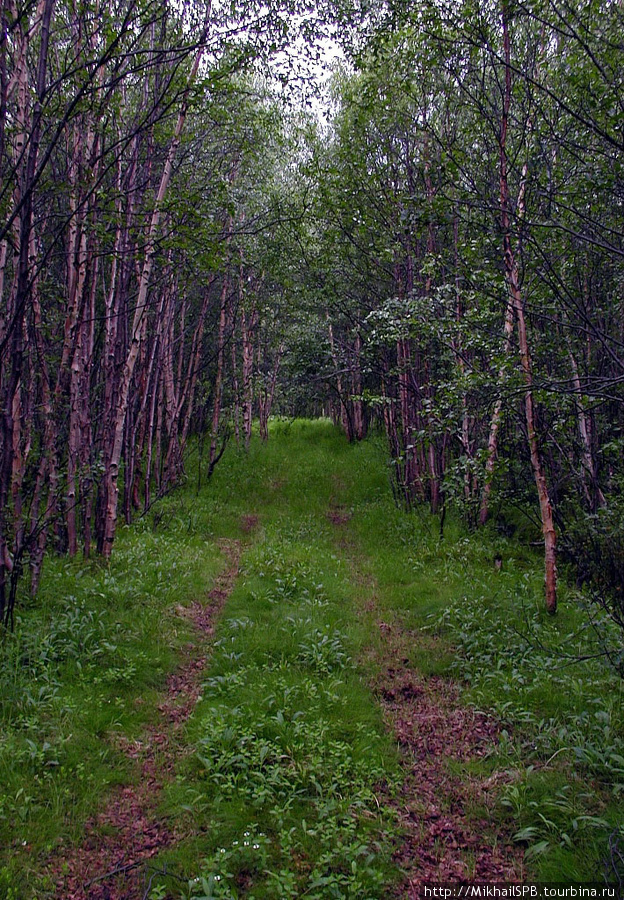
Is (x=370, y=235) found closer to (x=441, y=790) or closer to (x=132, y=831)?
(x=441, y=790)

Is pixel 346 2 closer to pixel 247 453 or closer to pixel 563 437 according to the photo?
pixel 563 437

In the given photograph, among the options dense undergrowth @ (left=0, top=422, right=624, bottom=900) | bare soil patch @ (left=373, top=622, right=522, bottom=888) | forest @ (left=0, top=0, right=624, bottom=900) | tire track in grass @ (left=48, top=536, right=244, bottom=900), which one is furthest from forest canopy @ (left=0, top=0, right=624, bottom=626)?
tire track in grass @ (left=48, top=536, right=244, bottom=900)

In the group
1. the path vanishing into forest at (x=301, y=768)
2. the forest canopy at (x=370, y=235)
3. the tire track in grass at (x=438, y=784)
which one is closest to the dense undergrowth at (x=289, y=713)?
the path vanishing into forest at (x=301, y=768)

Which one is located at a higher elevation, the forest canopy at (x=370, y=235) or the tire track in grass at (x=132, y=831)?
the forest canopy at (x=370, y=235)

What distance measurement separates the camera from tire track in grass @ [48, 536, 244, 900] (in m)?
3.12

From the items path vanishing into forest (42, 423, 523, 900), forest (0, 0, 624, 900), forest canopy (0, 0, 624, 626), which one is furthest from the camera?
forest canopy (0, 0, 624, 626)

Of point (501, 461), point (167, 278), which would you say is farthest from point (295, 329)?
point (501, 461)

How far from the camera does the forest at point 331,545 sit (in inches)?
142

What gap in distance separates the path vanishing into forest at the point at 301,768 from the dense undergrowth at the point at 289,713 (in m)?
0.02

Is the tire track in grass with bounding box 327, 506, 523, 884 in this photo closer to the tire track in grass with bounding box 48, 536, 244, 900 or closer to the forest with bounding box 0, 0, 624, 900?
the forest with bounding box 0, 0, 624, 900

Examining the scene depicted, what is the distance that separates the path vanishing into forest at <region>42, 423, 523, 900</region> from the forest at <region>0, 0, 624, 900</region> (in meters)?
0.03

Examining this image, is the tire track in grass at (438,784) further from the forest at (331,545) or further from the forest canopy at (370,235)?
the forest canopy at (370,235)

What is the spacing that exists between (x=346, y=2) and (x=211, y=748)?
918 centimetres

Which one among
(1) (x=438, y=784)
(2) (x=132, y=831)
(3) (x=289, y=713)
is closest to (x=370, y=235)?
(3) (x=289, y=713)
